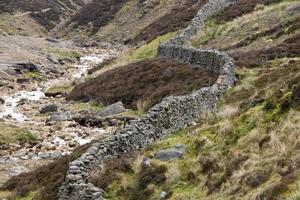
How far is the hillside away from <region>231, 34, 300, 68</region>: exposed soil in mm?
93

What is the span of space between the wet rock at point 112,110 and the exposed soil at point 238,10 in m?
22.8

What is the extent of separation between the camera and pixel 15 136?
108ft

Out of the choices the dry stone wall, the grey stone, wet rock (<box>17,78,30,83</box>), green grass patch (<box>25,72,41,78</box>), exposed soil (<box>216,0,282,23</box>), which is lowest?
green grass patch (<box>25,72,41,78</box>)

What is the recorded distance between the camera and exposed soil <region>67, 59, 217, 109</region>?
107 feet

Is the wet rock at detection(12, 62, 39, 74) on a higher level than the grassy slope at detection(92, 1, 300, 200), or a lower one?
lower

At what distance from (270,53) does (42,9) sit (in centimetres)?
11270

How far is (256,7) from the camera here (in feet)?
177

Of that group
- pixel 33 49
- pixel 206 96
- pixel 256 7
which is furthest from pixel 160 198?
pixel 33 49

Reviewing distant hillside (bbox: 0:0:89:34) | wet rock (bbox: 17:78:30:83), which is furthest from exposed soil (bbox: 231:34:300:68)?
distant hillside (bbox: 0:0:89:34)

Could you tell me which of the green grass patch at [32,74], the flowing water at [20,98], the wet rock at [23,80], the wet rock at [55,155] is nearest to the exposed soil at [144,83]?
the flowing water at [20,98]

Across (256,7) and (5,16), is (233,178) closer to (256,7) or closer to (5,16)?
(256,7)

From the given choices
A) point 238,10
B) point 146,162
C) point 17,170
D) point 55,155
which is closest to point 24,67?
point 238,10

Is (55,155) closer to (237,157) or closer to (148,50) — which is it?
(237,157)

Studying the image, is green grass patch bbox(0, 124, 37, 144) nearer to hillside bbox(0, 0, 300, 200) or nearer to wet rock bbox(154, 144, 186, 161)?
hillside bbox(0, 0, 300, 200)
